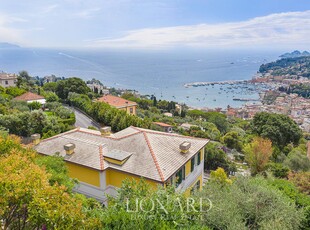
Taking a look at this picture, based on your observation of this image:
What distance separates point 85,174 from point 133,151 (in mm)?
2787

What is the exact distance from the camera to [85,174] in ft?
43.7

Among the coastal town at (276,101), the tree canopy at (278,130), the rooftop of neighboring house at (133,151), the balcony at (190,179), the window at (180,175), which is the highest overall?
the rooftop of neighboring house at (133,151)

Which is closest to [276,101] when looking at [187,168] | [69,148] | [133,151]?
[187,168]

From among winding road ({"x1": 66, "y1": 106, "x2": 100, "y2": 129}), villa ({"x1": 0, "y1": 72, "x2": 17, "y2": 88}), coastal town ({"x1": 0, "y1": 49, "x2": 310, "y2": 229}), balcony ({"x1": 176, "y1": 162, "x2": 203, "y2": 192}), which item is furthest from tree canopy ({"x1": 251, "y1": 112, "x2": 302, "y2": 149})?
villa ({"x1": 0, "y1": 72, "x2": 17, "y2": 88})

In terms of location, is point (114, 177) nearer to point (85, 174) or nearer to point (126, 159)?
point (126, 159)

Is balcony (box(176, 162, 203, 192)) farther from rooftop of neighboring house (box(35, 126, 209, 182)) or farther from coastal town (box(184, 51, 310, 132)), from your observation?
coastal town (box(184, 51, 310, 132))

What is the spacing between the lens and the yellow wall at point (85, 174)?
1302cm

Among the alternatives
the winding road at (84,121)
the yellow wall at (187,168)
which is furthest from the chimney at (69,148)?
the winding road at (84,121)

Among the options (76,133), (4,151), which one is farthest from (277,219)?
(76,133)

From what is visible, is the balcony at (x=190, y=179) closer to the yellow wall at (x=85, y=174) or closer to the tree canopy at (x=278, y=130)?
the yellow wall at (x=85, y=174)

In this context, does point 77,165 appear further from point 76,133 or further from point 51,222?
point 51,222

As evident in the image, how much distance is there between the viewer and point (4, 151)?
9.20 meters

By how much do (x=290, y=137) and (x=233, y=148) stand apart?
26.1 ft

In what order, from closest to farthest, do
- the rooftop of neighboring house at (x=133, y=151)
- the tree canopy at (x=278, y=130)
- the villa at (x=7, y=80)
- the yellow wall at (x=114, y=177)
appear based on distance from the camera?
the rooftop of neighboring house at (x=133, y=151) < the yellow wall at (x=114, y=177) < the tree canopy at (x=278, y=130) < the villa at (x=7, y=80)
